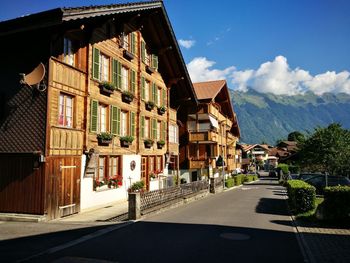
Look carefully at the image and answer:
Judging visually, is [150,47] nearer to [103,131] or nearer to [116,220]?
[103,131]

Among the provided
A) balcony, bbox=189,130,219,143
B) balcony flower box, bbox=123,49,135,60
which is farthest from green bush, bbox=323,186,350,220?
balcony, bbox=189,130,219,143

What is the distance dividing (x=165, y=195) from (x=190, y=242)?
7.87 metres

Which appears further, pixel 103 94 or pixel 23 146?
pixel 103 94

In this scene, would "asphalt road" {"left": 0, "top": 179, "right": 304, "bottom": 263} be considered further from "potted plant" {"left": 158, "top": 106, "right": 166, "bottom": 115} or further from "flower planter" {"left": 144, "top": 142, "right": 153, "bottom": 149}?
"potted plant" {"left": 158, "top": 106, "right": 166, "bottom": 115}

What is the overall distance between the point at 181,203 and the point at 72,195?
23.3 ft

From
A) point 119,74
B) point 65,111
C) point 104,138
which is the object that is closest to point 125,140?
point 104,138

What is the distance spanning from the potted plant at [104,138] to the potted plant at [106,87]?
233 cm

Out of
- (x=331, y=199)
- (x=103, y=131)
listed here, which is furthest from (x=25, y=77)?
(x=331, y=199)

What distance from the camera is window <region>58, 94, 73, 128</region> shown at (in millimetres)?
15477

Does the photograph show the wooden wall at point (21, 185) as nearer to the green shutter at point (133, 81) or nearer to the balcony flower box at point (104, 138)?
the balcony flower box at point (104, 138)

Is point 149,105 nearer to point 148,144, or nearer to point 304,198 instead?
point 148,144

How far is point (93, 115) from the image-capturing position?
17.7 meters

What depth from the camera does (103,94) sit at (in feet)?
62.1

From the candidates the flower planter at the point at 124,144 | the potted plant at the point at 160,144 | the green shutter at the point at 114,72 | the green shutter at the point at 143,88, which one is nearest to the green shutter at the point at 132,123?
the flower planter at the point at 124,144
